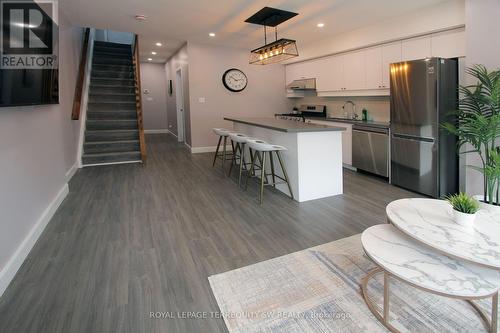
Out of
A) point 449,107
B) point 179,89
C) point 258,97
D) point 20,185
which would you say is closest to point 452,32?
point 449,107

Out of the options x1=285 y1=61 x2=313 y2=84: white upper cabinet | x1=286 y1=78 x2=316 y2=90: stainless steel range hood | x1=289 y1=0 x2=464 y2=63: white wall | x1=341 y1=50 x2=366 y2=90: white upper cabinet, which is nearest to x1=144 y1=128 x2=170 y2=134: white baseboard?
x1=285 y1=61 x2=313 y2=84: white upper cabinet

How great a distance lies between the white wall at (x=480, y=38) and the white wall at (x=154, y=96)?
9.74 metres

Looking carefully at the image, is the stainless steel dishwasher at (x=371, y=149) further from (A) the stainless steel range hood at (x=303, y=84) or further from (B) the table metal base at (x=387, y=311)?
(B) the table metal base at (x=387, y=311)

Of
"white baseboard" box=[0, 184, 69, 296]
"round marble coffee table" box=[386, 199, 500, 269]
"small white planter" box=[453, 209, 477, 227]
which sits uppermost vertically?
"small white planter" box=[453, 209, 477, 227]

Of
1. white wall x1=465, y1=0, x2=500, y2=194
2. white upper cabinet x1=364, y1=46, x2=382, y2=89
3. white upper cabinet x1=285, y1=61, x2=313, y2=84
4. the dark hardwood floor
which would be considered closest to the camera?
the dark hardwood floor

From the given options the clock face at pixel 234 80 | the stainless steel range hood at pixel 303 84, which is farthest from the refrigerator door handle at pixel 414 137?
the clock face at pixel 234 80

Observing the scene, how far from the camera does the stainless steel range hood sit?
6.76m

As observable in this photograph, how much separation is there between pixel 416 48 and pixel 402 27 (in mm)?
393

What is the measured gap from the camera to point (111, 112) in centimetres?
690

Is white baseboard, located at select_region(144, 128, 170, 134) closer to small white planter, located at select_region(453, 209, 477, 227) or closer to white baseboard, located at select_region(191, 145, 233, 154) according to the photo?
white baseboard, located at select_region(191, 145, 233, 154)

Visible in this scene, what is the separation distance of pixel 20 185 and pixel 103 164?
3.64 m

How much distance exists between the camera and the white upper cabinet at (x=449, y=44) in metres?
3.92

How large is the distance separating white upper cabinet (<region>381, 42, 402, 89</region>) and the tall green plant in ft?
4.75

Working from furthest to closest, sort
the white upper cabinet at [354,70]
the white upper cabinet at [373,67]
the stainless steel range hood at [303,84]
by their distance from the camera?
the stainless steel range hood at [303,84] → the white upper cabinet at [354,70] → the white upper cabinet at [373,67]
